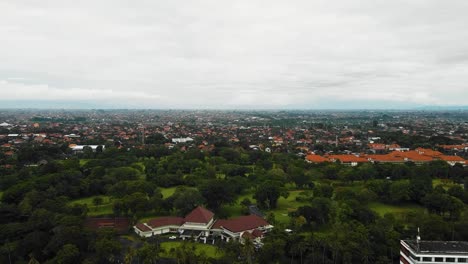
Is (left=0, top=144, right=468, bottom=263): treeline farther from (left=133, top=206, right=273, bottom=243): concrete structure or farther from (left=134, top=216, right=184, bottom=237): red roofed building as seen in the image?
(left=134, top=216, right=184, bottom=237): red roofed building

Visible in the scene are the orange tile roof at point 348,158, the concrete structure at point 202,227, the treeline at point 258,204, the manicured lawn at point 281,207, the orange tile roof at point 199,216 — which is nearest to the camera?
the treeline at point 258,204

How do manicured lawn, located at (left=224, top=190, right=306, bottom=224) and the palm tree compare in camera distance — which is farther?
manicured lawn, located at (left=224, top=190, right=306, bottom=224)

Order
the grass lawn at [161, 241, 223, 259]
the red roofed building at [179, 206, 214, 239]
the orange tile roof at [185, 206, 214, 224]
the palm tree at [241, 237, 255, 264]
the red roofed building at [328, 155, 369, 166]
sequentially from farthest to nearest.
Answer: the red roofed building at [328, 155, 369, 166]
the orange tile roof at [185, 206, 214, 224]
the red roofed building at [179, 206, 214, 239]
the grass lawn at [161, 241, 223, 259]
the palm tree at [241, 237, 255, 264]

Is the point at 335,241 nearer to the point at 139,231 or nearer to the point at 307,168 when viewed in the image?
the point at 139,231

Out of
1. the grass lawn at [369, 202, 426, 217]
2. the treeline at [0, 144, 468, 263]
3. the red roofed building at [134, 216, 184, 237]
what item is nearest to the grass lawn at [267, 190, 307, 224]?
the treeline at [0, 144, 468, 263]

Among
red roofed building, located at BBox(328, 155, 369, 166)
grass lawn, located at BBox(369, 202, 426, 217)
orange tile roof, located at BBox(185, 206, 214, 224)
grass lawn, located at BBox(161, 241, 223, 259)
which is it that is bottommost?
grass lawn, located at BBox(161, 241, 223, 259)

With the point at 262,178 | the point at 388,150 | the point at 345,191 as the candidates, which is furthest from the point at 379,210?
the point at 388,150

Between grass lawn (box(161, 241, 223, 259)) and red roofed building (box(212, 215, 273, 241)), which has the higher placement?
red roofed building (box(212, 215, 273, 241))

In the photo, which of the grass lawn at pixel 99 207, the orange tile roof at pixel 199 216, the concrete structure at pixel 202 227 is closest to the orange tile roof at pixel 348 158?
the concrete structure at pixel 202 227

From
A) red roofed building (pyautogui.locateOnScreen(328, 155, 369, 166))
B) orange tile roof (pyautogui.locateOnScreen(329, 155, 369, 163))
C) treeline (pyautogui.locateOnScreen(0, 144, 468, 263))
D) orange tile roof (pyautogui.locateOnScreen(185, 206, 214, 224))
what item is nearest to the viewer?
treeline (pyautogui.locateOnScreen(0, 144, 468, 263))

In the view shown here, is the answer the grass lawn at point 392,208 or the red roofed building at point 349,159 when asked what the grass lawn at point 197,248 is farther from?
the red roofed building at point 349,159

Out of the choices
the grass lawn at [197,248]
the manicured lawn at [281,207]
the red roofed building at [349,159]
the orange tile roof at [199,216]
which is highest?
the red roofed building at [349,159]

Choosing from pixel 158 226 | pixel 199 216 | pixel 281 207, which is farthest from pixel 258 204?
pixel 158 226

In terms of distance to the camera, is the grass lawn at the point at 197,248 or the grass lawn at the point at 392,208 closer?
the grass lawn at the point at 197,248
